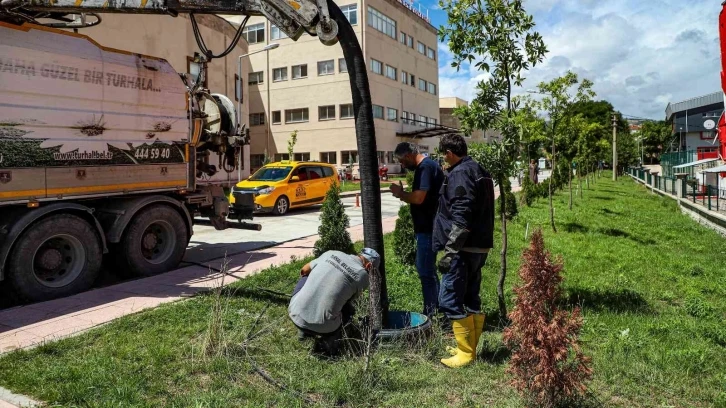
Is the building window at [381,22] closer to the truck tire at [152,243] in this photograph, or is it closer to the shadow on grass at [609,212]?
the shadow on grass at [609,212]

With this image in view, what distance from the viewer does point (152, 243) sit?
8.38 m

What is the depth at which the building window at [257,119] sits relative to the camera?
163 ft

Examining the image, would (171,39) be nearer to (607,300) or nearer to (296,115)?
(296,115)

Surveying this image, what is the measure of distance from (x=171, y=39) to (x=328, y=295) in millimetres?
26031

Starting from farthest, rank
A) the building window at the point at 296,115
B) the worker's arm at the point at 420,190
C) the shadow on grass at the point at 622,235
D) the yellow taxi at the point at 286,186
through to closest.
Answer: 1. the building window at the point at 296,115
2. the yellow taxi at the point at 286,186
3. the shadow on grass at the point at 622,235
4. the worker's arm at the point at 420,190

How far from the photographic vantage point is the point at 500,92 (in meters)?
6.35

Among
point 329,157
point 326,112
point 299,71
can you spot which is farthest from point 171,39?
point 329,157

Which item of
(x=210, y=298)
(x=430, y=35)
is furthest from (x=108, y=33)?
(x=430, y=35)

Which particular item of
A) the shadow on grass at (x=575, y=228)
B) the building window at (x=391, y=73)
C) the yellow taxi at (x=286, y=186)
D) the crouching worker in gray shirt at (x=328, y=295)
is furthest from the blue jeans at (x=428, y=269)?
the building window at (x=391, y=73)

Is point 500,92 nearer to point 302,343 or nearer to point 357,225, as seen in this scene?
point 302,343

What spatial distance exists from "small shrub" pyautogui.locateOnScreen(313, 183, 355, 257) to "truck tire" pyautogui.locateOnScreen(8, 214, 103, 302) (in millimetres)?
3067

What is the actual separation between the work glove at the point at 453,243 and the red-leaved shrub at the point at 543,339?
779mm

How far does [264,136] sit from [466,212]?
46553 millimetres

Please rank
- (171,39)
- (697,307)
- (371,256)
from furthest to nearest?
(171,39), (697,307), (371,256)
